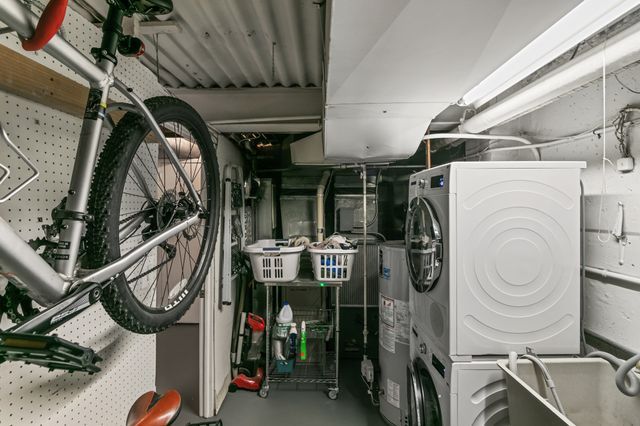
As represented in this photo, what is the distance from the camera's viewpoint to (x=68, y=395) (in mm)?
850

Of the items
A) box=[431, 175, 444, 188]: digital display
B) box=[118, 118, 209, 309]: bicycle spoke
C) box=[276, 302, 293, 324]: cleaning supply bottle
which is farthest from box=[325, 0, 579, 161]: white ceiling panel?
box=[276, 302, 293, 324]: cleaning supply bottle

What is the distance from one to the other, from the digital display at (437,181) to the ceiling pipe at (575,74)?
2.02 ft

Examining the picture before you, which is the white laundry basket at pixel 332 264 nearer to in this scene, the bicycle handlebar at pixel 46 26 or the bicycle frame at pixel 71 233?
the bicycle frame at pixel 71 233

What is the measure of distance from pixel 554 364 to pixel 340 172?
8.37 ft

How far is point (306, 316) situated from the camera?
2.98 m

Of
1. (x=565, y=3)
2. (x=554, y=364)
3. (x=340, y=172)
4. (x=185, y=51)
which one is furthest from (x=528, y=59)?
(x=340, y=172)

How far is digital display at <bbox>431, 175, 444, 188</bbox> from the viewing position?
53.0 inches

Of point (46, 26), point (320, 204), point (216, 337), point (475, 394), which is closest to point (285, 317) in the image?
point (216, 337)

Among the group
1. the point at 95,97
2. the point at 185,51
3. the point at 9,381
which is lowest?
the point at 9,381

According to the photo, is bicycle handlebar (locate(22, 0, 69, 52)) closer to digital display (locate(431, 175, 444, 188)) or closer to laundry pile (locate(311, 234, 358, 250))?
digital display (locate(431, 175, 444, 188))

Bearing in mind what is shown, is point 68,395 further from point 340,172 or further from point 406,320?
point 340,172

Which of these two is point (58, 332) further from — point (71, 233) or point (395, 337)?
point (395, 337)

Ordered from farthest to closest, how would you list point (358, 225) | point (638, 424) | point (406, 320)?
point (358, 225) → point (406, 320) → point (638, 424)

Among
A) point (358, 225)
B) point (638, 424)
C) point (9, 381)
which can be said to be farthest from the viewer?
point (358, 225)
